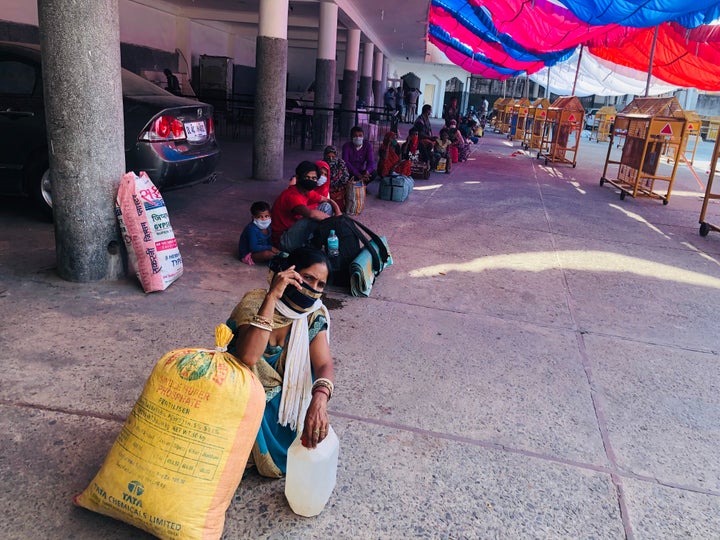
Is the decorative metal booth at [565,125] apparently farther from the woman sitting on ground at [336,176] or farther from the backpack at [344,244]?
the backpack at [344,244]

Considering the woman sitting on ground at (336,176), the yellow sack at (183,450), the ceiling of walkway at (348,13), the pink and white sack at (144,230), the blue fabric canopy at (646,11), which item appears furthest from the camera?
the ceiling of walkway at (348,13)

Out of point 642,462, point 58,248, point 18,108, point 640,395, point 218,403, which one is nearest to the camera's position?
point 218,403

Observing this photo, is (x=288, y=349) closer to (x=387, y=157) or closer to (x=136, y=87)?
(x=136, y=87)

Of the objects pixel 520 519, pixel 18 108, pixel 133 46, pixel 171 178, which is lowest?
pixel 520 519

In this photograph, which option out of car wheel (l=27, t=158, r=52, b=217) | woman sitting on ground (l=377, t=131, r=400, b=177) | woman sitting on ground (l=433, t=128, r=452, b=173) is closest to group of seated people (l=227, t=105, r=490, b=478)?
car wheel (l=27, t=158, r=52, b=217)

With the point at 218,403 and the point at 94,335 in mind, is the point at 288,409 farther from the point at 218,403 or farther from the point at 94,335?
the point at 94,335

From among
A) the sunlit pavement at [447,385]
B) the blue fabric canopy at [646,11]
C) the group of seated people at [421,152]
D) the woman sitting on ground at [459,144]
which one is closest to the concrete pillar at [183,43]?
the group of seated people at [421,152]

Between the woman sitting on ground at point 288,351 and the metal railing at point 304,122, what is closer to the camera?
the woman sitting on ground at point 288,351

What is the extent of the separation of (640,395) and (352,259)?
2422mm

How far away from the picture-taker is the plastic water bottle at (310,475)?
7.14 feet

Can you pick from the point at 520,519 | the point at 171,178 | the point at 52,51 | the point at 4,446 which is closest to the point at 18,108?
the point at 171,178

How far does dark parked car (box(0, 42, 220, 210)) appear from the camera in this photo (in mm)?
5574

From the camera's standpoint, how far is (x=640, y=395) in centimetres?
345

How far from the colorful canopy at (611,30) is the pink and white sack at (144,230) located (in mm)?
8766
